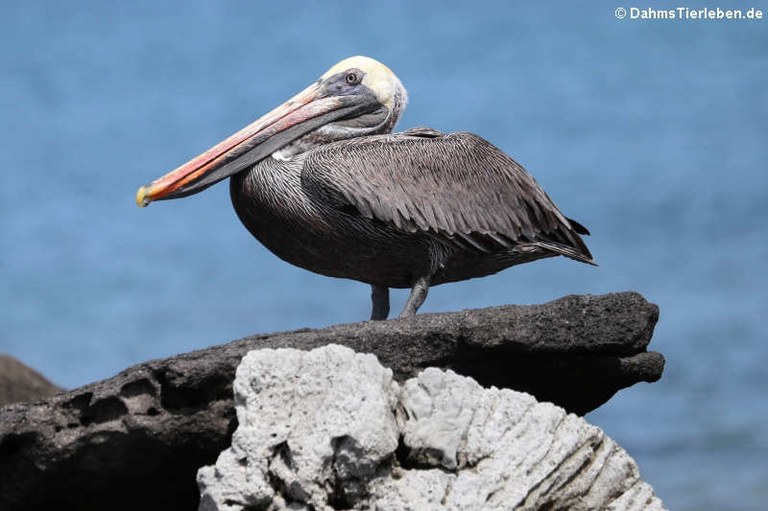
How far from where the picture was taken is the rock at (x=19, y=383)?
14898 millimetres

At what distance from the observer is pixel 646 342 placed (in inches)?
348

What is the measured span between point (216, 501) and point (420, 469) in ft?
3.67

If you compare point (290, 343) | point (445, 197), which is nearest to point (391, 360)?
point (290, 343)

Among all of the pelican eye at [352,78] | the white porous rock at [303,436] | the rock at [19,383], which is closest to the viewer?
the white porous rock at [303,436]

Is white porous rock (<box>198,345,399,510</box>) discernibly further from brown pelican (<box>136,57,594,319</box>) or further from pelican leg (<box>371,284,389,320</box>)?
pelican leg (<box>371,284,389,320</box>)

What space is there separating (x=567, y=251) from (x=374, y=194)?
1.57m

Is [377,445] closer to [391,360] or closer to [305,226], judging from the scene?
[391,360]

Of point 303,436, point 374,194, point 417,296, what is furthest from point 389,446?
point 374,194

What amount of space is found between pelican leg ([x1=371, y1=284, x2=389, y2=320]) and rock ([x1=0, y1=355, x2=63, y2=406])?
219 inches

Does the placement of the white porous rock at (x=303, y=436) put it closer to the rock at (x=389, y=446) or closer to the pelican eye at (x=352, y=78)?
the rock at (x=389, y=446)

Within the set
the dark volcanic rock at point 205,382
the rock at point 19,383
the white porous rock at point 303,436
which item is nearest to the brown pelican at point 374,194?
the dark volcanic rock at point 205,382

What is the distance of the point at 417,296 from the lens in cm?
962

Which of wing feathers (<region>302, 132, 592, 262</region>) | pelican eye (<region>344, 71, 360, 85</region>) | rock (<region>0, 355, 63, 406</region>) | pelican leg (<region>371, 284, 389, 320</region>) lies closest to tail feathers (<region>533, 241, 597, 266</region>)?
A: wing feathers (<region>302, 132, 592, 262</region>)

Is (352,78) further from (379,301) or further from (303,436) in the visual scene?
(303,436)
